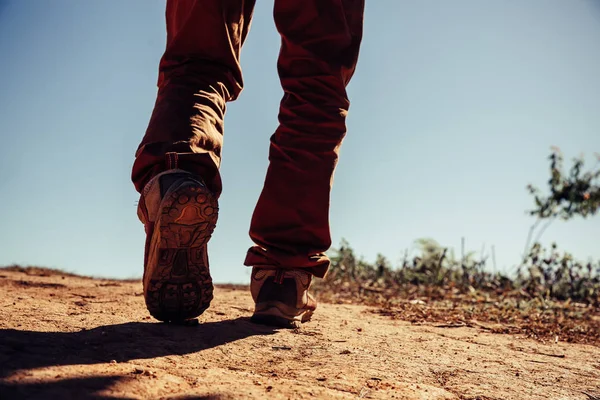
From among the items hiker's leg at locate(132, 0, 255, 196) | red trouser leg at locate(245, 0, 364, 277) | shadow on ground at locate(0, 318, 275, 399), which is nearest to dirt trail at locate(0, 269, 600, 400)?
shadow on ground at locate(0, 318, 275, 399)

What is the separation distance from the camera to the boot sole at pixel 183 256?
5.08 feet

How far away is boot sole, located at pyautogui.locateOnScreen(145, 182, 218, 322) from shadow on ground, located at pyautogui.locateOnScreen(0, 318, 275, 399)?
0.26 ft

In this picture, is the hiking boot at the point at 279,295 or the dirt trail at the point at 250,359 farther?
the hiking boot at the point at 279,295

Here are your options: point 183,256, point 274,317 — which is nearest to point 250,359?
point 183,256

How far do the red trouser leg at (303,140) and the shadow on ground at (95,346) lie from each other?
12.6 inches

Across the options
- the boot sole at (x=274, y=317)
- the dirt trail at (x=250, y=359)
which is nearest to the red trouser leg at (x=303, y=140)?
the boot sole at (x=274, y=317)

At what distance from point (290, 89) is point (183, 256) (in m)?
0.76

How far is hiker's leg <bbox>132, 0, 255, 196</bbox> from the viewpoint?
68.1 inches

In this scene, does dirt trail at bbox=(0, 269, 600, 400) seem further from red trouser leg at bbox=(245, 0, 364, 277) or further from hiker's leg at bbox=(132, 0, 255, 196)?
hiker's leg at bbox=(132, 0, 255, 196)

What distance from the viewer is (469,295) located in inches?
170

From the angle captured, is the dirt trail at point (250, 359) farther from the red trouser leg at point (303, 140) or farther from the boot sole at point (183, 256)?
the red trouser leg at point (303, 140)

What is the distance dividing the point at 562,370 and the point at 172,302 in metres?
1.28

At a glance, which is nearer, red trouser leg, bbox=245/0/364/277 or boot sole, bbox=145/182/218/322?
boot sole, bbox=145/182/218/322

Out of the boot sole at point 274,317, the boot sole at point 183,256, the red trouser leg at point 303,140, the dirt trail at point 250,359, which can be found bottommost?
the dirt trail at point 250,359
